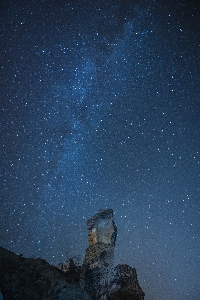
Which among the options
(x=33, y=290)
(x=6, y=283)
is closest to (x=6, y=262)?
(x=6, y=283)

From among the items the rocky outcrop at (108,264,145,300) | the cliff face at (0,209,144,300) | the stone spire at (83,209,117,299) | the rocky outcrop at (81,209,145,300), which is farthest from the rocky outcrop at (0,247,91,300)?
the stone spire at (83,209,117,299)

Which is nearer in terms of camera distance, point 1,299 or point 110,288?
point 1,299

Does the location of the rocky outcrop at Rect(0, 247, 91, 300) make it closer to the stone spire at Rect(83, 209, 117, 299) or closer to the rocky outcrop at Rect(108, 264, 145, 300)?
the rocky outcrop at Rect(108, 264, 145, 300)

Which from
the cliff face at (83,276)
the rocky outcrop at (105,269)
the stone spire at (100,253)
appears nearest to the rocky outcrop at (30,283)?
the cliff face at (83,276)

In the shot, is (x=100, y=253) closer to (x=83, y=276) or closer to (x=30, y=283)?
(x=83, y=276)

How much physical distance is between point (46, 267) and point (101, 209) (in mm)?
17829

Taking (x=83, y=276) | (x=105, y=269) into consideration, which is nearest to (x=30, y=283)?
(x=83, y=276)

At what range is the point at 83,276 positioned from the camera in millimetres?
25922

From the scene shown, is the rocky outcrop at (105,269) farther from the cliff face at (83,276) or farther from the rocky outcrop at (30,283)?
the rocky outcrop at (30,283)

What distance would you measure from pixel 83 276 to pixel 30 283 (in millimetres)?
11817

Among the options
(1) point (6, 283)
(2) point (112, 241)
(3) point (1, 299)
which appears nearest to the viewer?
(3) point (1, 299)

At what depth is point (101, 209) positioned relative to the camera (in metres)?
34.7

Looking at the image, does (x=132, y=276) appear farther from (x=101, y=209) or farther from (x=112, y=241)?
(x=101, y=209)

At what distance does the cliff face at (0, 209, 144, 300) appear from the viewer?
15.4 meters
